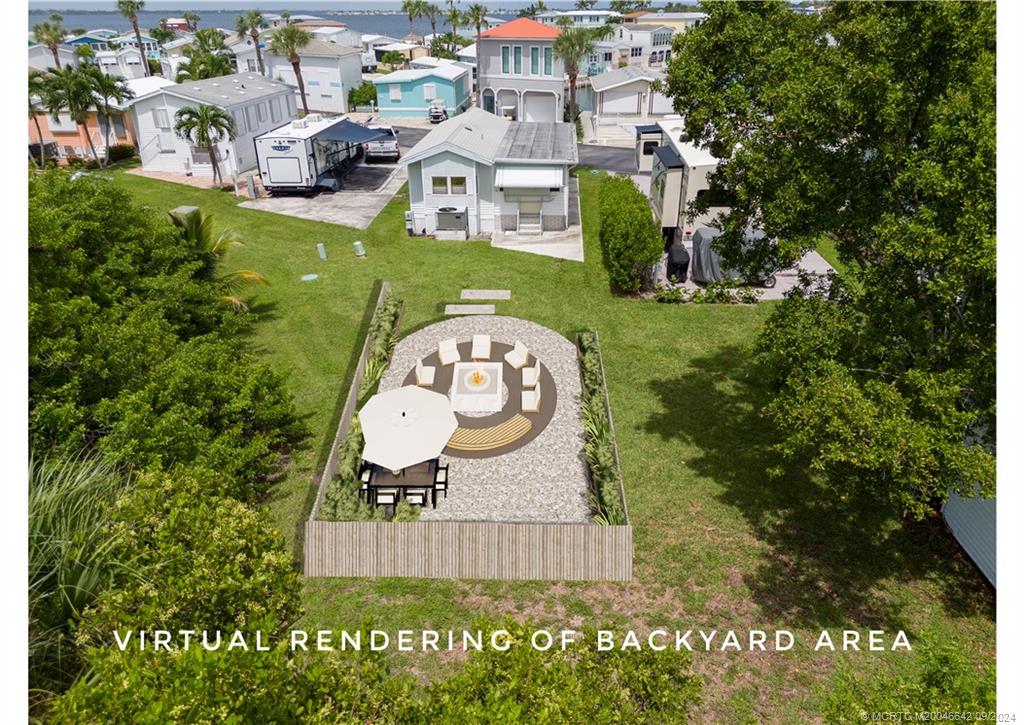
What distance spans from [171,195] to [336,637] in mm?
38335

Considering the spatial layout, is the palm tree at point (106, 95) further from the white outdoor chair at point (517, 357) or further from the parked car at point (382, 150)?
the white outdoor chair at point (517, 357)

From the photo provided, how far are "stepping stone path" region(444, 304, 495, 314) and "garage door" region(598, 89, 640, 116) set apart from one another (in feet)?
145

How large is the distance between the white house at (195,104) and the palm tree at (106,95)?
164cm

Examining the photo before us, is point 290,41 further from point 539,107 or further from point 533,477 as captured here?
point 533,477

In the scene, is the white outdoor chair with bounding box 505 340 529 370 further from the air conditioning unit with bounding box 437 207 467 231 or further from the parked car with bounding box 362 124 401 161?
the parked car with bounding box 362 124 401 161

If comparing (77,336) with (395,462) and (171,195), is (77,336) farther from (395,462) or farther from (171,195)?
(171,195)

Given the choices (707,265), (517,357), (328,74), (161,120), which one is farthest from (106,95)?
(707,265)

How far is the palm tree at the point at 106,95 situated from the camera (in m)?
39.6

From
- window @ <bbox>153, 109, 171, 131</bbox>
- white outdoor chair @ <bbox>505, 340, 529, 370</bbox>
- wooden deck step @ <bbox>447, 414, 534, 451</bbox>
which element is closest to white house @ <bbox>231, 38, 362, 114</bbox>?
window @ <bbox>153, 109, 171, 131</bbox>

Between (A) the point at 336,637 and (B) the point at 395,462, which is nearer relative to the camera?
(A) the point at 336,637

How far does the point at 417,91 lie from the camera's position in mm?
61250

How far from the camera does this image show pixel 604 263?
28203mm

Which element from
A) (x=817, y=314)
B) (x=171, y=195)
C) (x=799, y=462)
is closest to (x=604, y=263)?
(x=799, y=462)

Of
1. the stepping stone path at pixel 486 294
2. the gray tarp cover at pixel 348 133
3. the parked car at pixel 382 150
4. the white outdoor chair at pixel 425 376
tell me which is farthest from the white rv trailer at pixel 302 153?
the white outdoor chair at pixel 425 376
